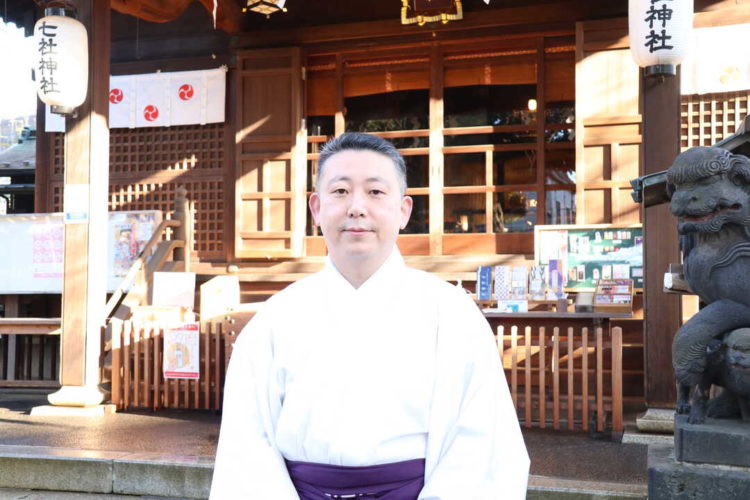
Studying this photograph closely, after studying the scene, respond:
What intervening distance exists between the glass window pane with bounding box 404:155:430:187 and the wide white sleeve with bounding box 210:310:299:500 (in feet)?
27.4

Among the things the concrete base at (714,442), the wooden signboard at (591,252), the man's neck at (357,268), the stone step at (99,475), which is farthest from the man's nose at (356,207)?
the wooden signboard at (591,252)

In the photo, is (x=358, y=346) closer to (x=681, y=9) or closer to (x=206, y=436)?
(x=206, y=436)

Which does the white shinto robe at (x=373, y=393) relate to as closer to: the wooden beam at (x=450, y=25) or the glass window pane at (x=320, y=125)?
the wooden beam at (x=450, y=25)

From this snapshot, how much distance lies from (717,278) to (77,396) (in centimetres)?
606

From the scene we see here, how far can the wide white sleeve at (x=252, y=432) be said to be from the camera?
6.82 feet

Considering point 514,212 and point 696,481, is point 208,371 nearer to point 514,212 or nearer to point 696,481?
point 514,212

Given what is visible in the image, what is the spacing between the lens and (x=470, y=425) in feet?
6.76

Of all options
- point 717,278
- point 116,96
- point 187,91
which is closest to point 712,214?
point 717,278

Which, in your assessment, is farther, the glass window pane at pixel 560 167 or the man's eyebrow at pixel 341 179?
the glass window pane at pixel 560 167

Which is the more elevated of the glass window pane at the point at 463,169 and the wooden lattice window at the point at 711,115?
the wooden lattice window at the point at 711,115

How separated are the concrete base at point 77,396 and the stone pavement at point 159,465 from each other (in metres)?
0.87

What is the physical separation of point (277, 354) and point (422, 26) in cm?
834

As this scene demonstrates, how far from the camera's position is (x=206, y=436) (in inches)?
249

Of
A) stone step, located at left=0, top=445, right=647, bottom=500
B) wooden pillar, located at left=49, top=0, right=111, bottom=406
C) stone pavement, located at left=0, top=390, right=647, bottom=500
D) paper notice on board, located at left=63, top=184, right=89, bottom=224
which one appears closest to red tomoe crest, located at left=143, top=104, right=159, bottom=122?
wooden pillar, located at left=49, top=0, right=111, bottom=406
